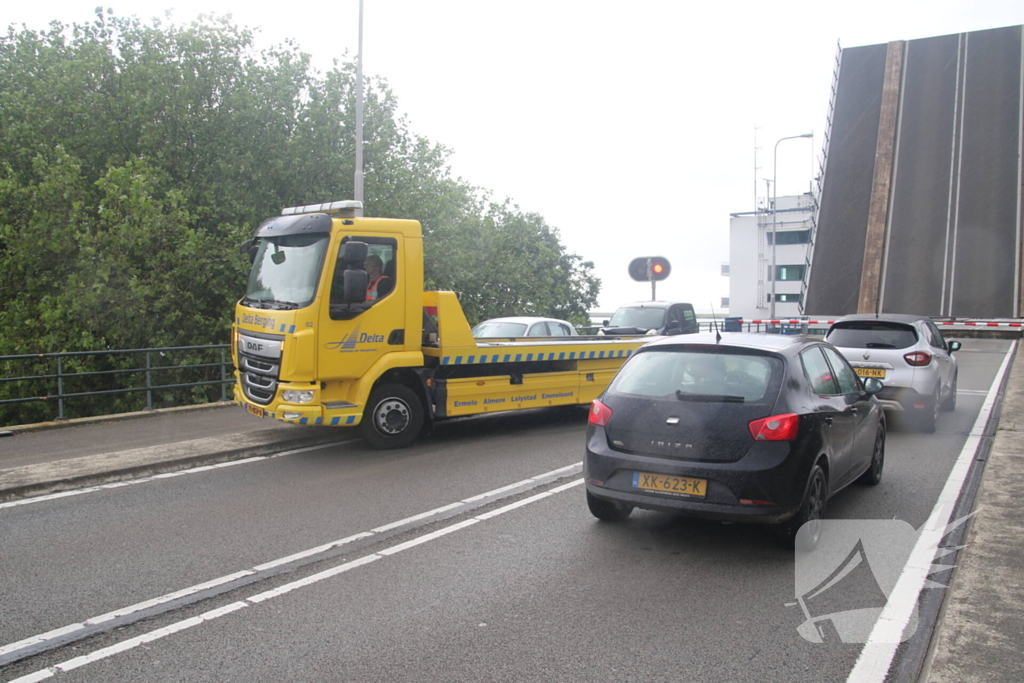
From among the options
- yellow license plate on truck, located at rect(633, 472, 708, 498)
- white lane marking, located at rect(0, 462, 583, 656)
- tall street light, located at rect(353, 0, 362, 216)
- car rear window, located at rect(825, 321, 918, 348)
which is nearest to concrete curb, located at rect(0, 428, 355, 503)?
white lane marking, located at rect(0, 462, 583, 656)

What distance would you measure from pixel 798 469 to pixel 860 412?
1.87m

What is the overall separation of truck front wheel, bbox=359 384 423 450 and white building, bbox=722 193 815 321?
51.6 meters

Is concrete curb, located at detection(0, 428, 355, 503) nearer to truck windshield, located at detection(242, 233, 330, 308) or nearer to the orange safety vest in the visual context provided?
truck windshield, located at detection(242, 233, 330, 308)

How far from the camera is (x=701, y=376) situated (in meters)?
5.96

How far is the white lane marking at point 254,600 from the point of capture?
388 centimetres

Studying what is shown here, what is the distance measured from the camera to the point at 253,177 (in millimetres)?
19078

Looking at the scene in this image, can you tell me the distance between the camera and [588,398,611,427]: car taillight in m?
6.07

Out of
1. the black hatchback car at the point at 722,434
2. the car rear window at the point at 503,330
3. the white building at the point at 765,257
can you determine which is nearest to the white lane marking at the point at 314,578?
the black hatchback car at the point at 722,434

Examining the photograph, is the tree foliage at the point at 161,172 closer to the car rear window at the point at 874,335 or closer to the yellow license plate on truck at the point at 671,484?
the car rear window at the point at 874,335

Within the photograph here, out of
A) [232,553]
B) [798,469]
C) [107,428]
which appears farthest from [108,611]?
[107,428]

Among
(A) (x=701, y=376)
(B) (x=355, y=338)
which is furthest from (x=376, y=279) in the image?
(A) (x=701, y=376)

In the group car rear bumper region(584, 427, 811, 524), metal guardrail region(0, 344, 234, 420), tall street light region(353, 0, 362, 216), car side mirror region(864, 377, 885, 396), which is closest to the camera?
car rear bumper region(584, 427, 811, 524)

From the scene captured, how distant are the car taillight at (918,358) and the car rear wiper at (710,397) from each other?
21.7 ft

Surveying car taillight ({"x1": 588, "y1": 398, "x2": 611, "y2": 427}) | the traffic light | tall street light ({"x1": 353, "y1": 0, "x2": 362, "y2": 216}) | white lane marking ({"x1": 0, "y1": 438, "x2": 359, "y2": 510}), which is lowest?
white lane marking ({"x1": 0, "y1": 438, "x2": 359, "y2": 510})
